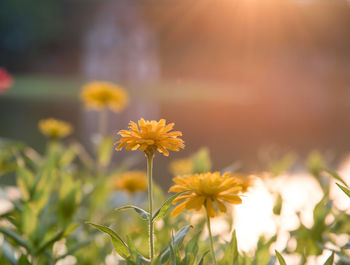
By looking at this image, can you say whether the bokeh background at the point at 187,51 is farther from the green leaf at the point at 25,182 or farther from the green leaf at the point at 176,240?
→ the green leaf at the point at 176,240

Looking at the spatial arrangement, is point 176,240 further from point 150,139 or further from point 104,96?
point 104,96

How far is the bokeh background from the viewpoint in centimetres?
984

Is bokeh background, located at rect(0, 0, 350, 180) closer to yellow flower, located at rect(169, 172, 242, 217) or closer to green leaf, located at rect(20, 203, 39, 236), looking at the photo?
green leaf, located at rect(20, 203, 39, 236)

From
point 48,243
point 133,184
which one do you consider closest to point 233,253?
point 48,243

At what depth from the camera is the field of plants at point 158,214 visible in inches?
19.3

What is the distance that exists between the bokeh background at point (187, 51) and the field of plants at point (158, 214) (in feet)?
19.3

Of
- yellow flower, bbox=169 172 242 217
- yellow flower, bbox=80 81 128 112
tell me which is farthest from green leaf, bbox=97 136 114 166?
yellow flower, bbox=169 172 242 217

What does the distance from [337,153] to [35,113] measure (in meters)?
4.04

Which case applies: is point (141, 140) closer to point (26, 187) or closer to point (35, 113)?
point (26, 187)

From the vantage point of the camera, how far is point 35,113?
20.2ft

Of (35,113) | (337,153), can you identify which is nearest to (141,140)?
(337,153)

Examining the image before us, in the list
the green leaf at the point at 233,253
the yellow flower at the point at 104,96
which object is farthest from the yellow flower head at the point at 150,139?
the yellow flower at the point at 104,96

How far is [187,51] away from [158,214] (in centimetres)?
1495

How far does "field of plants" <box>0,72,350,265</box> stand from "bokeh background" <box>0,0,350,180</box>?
232 inches
